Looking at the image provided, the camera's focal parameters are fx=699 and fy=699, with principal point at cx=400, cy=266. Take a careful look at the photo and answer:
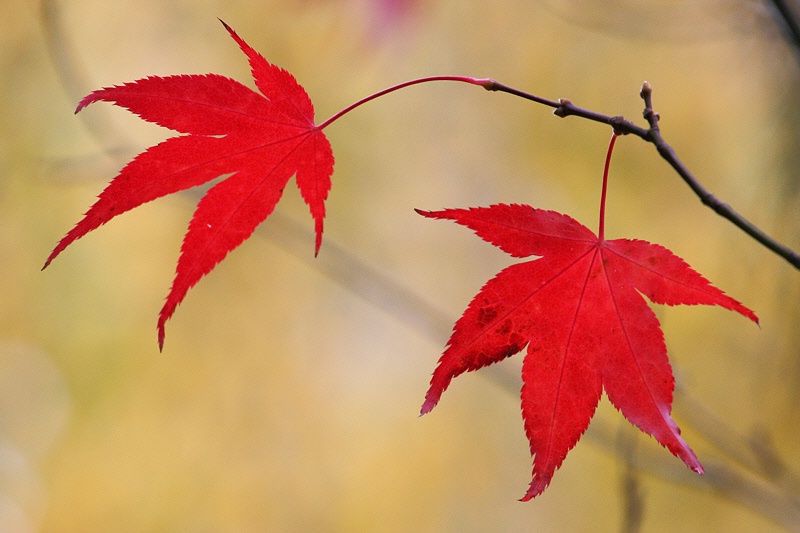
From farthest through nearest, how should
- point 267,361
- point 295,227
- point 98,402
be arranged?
point 267,361, point 98,402, point 295,227

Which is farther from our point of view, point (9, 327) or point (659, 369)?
point (9, 327)

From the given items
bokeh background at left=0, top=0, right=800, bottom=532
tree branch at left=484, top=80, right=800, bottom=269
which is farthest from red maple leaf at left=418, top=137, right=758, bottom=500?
bokeh background at left=0, top=0, right=800, bottom=532

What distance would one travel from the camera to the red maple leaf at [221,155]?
0.56m

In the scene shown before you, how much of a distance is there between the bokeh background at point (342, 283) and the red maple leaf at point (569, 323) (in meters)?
1.77

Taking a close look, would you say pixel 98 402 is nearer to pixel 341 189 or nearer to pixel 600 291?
pixel 341 189

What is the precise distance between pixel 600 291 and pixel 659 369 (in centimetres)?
8

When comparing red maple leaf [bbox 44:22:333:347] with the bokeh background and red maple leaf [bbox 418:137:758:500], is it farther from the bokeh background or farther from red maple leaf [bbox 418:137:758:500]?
the bokeh background

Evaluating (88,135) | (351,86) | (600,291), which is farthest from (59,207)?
(600,291)

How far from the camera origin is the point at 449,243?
2.94m

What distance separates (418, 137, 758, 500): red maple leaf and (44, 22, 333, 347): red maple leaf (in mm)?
150

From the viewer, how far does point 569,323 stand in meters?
0.61

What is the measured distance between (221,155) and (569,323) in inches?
13.2

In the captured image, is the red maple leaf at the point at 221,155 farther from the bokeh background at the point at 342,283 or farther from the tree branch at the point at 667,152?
the bokeh background at the point at 342,283

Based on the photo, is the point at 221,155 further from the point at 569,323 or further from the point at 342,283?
the point at 342,283
